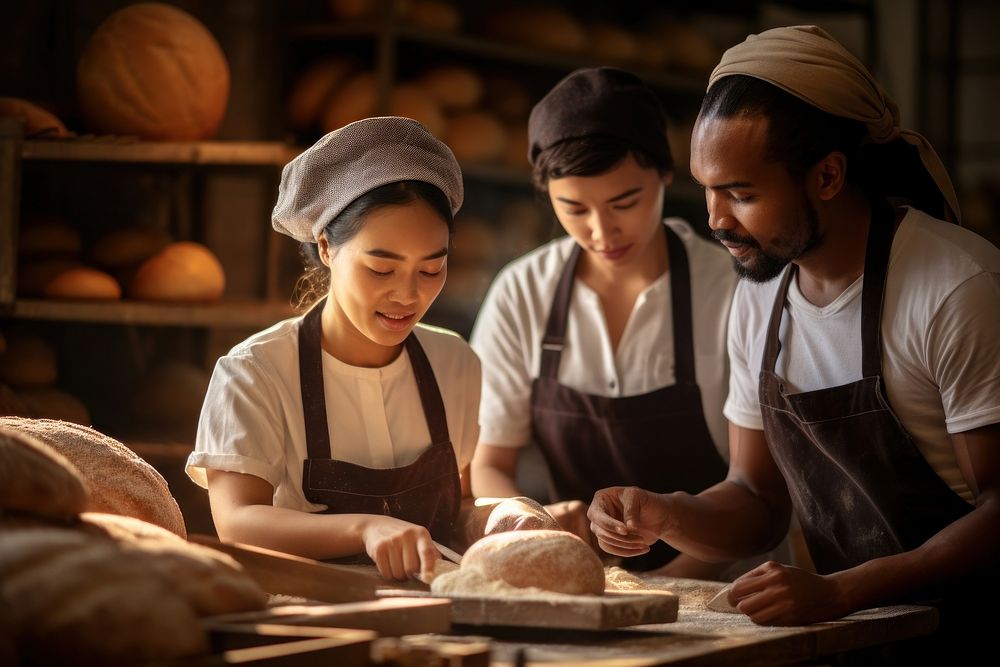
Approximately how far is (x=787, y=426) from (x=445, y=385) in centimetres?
77

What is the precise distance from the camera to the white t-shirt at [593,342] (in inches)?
128

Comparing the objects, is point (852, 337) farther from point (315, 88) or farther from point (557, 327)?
point (315, 88)

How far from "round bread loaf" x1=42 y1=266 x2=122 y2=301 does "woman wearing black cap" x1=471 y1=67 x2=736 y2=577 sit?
127 cm

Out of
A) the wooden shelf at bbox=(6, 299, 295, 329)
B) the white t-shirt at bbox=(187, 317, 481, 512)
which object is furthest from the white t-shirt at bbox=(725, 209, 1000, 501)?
the wooden shelf at bbox=(6, 299, 295, 329)

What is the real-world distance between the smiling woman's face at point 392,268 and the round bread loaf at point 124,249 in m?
1.73

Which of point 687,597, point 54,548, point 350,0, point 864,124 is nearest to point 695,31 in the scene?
point 350,0

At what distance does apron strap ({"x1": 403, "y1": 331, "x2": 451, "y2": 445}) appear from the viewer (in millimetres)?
2621

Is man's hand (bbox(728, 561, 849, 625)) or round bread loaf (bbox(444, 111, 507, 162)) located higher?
round bread loaf (bbox(444, 111, 507, 162))

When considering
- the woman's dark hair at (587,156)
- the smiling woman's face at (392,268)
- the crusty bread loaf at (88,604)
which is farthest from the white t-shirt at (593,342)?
the crusty bread loaf at (88,604)

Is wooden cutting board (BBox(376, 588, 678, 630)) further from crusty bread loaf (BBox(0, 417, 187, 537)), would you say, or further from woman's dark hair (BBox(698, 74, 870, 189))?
woman's dark hair (BBox(698, 74, 870, 189))

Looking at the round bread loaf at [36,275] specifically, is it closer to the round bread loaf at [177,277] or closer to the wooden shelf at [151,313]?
the wooden shelf at [151,313]

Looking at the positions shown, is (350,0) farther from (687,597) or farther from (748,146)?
(687,597)

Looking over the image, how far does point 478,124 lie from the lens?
490 centimetres

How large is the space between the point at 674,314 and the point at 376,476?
114 centimetres
